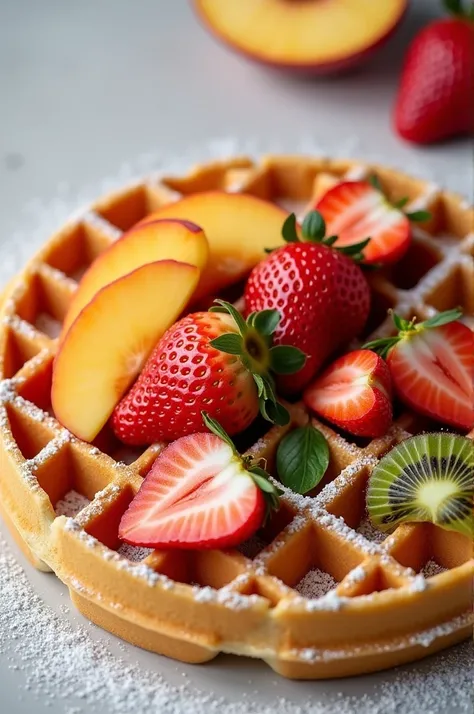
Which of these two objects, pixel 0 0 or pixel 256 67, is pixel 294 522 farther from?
pixel 0 0

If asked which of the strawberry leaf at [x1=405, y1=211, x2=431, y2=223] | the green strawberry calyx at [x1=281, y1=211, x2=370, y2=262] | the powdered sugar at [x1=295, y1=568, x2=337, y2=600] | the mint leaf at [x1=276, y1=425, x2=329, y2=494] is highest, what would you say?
the green strawberry calyx at [x1=281, y1=211, x2=370, y2=262]

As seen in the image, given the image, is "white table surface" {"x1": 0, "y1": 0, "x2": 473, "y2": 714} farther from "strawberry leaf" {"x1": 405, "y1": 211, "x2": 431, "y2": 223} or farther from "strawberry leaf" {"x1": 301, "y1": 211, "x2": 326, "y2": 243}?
"strawberry leaf" {"x1": 301, "y1": 211, "x2": 326, "y2": 243}

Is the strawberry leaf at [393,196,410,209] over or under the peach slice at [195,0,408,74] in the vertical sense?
under

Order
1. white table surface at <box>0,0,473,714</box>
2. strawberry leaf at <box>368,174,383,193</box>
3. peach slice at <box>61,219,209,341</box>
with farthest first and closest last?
white table surface at <box>0,0,473,714</box>, strawberry leaf at <box>368,174,383,193</box>, peach slice at <box>61,219,209,341</box>

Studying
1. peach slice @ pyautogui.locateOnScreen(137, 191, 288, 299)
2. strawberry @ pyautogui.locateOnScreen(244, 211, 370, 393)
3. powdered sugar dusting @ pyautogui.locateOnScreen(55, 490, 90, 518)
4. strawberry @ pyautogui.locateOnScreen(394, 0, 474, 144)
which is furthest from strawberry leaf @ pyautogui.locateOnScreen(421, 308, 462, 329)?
strawberry @ pyautogui.locateOnScreen(394, 0, 474, 144)

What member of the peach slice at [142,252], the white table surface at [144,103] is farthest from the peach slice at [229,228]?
the white table surface at [144,103]

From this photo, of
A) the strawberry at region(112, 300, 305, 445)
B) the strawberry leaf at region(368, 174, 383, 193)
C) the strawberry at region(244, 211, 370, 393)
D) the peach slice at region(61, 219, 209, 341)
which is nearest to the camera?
the strawberry at region(112, 300, 305, 445)
